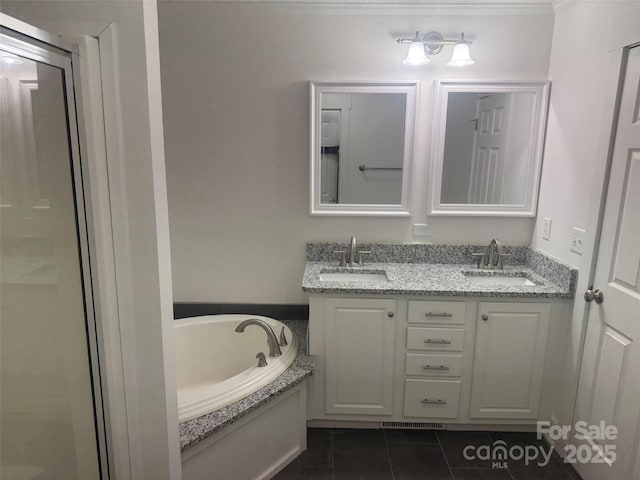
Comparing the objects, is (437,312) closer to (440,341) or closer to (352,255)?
Answer: (440,341)

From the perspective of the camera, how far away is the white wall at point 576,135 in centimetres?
185

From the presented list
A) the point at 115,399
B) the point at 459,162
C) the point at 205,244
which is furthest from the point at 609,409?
the point at 205,244

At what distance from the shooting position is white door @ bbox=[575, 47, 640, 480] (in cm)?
162

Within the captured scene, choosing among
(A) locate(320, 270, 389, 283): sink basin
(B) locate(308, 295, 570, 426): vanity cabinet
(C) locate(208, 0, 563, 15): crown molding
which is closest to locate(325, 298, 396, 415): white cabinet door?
(B) locate(308, 295, 570, 426): vanity cabinet

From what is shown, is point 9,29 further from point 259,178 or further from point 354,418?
point 354,418

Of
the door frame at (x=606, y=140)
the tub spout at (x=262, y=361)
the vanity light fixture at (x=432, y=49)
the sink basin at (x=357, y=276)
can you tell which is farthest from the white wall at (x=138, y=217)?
the door frame at (x=606, y=140)

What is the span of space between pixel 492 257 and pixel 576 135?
789 millimetres

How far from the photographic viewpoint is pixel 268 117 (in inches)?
95.7

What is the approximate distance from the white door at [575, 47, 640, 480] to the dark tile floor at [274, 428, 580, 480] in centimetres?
37

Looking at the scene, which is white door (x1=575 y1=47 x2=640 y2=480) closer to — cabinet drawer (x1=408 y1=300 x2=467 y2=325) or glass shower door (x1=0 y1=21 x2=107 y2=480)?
cabinet drawer (x1=408 y1=300 x2=467 y2=325)

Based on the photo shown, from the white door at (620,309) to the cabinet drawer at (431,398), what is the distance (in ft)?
2.01

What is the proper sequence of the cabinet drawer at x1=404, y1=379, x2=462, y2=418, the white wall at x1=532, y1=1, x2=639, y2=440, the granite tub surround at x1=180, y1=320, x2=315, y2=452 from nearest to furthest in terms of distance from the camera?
the granite tub surround at x1=180, y1=320, x2=315, y2=452 < the white wall at x1=532, y1=1, x2=639, y2=440 < the cabinet drawer at x1=404, y1=379, x2=462, y2=418

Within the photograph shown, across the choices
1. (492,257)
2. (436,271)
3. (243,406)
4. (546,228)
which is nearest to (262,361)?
(243,406)

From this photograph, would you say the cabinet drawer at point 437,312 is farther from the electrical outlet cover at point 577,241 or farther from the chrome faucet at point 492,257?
the electrical outlet cover at point 577,241
